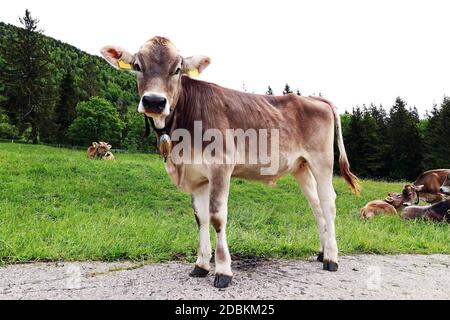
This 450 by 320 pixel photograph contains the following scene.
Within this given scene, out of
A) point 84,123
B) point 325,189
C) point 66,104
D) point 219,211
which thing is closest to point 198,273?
point 219,211

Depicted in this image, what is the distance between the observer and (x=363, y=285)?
4012 mm

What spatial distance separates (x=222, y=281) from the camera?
149 inches

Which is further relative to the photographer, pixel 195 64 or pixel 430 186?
pixel 430 186

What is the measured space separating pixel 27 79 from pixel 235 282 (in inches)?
2204

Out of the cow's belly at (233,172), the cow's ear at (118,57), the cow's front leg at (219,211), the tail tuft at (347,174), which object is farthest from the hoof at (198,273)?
the tail tuft at (347,174)

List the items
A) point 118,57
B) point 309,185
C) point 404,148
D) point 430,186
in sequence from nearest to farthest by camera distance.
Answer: point 118,57 < point 309,185 < point 430,186 < point 404,148

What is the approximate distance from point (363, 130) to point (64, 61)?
82408mm

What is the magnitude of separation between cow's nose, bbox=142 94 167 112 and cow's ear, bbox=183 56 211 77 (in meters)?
0.73

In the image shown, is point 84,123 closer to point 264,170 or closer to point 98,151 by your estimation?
point 98,151

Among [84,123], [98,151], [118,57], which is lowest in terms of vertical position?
[98,151]

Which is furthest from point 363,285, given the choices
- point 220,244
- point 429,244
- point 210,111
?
point 429,244

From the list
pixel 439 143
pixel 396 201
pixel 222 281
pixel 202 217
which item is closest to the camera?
pixel 222 281

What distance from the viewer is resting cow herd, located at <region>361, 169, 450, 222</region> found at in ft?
36.6

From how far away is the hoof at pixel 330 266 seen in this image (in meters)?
4.65
